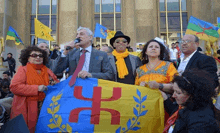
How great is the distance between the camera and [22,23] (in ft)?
59.2

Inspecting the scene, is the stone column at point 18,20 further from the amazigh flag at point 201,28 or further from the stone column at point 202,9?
the amazigh flag at point 201,28

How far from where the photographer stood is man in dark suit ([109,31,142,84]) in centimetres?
449

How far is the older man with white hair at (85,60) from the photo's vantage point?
4129mm

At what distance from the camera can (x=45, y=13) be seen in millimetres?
18688

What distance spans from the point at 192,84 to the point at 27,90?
244 cm

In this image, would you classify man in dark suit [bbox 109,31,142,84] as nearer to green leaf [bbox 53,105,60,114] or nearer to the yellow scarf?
the yellow scarf

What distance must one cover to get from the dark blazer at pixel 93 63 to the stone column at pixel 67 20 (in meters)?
12.8

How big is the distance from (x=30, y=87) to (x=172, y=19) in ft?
53.6

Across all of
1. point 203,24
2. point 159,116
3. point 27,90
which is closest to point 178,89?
point 159,116

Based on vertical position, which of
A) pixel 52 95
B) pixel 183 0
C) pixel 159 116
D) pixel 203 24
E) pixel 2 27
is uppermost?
pixel 183 0

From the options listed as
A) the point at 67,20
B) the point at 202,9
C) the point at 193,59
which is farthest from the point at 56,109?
the point at 202,9

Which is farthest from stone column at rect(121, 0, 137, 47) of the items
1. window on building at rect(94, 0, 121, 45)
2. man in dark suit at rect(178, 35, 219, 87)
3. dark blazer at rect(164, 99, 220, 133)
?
dark blazer at rect(164, 99, 220, 133)

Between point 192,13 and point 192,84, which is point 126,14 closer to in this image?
point 192,13

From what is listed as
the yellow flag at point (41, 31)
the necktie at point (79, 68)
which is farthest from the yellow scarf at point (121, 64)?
the yellow flag at point (41, 31)
